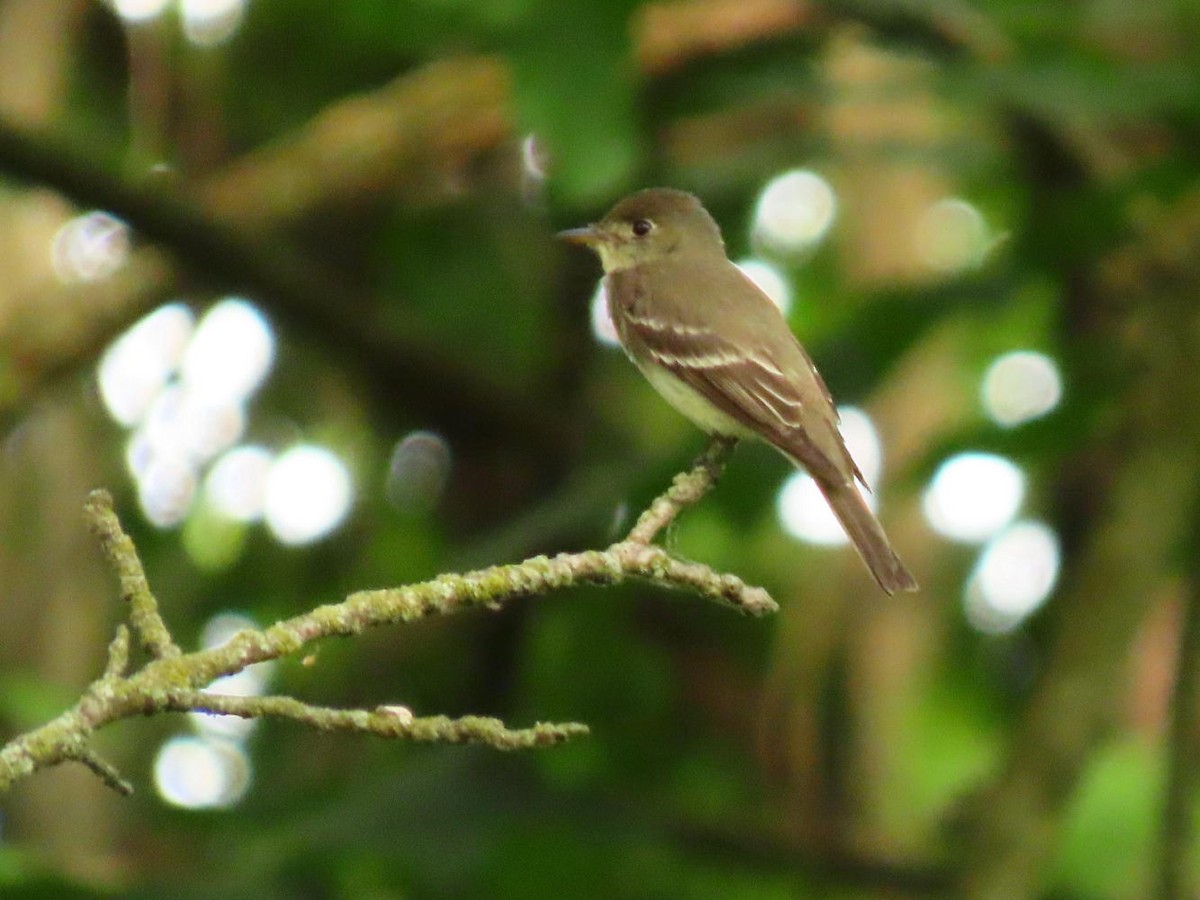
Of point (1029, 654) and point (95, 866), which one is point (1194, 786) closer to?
point (1029, 654)

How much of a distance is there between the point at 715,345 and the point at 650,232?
999 mm

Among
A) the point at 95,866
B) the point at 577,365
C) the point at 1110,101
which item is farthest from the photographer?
the point at 577,365

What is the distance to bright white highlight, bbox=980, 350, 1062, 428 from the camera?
645 centimetres

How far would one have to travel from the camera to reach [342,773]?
6363 mm

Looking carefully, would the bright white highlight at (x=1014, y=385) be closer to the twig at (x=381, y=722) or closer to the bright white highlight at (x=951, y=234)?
the bright white highlight at (x=951, y=234)

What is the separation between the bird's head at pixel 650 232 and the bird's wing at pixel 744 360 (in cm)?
24

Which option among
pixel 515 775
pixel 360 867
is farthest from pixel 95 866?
pixel 515 775

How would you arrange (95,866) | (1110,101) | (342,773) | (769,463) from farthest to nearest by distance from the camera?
1. (342,773)
2. (95,866)
3. (769,463)
4. (1110,101)

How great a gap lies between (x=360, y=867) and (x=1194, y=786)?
7.13ft

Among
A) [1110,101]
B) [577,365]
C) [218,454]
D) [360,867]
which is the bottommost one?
[360,867]

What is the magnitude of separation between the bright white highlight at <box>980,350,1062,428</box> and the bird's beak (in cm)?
151

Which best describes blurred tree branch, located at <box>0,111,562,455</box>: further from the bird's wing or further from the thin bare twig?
the thin bare twig

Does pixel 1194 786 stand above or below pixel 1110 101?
below

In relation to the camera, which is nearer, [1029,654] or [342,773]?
[342,773]
